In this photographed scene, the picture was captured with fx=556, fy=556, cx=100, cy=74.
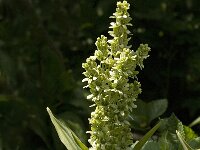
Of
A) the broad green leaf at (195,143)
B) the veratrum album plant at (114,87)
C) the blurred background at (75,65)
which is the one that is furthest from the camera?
the blurred background at (75,65)

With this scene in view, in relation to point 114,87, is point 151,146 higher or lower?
lower

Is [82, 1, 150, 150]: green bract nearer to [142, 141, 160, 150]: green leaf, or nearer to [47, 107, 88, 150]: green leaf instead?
[47, 107, 88, 150]: green leaf

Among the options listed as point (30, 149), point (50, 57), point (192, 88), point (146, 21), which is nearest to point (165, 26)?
point (146, 21)

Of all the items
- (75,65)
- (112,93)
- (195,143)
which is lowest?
(195,143)

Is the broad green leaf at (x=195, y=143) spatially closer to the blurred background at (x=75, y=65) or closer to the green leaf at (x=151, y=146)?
the green leaf at (x=151, y=146)

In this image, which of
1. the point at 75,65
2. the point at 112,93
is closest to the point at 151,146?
the point at 112,93

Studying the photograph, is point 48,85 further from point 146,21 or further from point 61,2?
point 61,2

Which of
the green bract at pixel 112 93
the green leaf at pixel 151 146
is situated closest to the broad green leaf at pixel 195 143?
the green leaf at pixel 151 146

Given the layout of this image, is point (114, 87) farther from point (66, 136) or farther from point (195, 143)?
point (195, 143)

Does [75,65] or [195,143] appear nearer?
[195,143]
